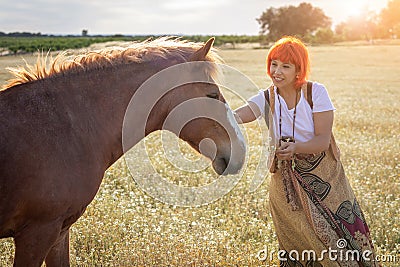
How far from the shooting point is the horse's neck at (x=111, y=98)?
3.95 meters

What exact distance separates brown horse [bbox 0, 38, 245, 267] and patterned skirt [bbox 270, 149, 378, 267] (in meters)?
0.57

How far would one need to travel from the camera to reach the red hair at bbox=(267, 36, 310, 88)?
405 cm

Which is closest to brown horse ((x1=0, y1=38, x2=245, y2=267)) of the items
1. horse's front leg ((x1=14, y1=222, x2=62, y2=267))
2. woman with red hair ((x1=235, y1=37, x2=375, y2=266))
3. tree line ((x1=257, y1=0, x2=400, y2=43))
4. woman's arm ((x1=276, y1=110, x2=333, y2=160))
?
horse's front leg ((x1=14, y1=222, x2=62, y2=267))

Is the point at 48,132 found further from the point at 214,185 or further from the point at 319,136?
the point at 214,185

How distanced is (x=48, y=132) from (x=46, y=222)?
67 centimetres

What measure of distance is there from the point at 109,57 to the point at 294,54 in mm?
1544

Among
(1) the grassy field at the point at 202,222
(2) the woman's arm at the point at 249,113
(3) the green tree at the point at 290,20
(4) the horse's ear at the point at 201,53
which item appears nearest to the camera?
(4) the horse's ear at the point at 201,53

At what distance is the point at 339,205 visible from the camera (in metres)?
4.33

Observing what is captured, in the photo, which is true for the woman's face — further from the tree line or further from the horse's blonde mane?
the tree line

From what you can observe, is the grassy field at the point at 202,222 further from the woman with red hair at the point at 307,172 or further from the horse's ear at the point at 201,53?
the horse's ear at the point at 201,53

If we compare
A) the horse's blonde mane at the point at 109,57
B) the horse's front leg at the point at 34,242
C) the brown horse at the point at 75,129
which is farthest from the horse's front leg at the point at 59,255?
the horse's blonde mane at the point at 109,57

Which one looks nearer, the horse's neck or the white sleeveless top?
the horse's neck

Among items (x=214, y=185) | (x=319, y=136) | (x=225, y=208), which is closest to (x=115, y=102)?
(x=319, y=136)

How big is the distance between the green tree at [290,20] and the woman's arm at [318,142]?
9110cm
